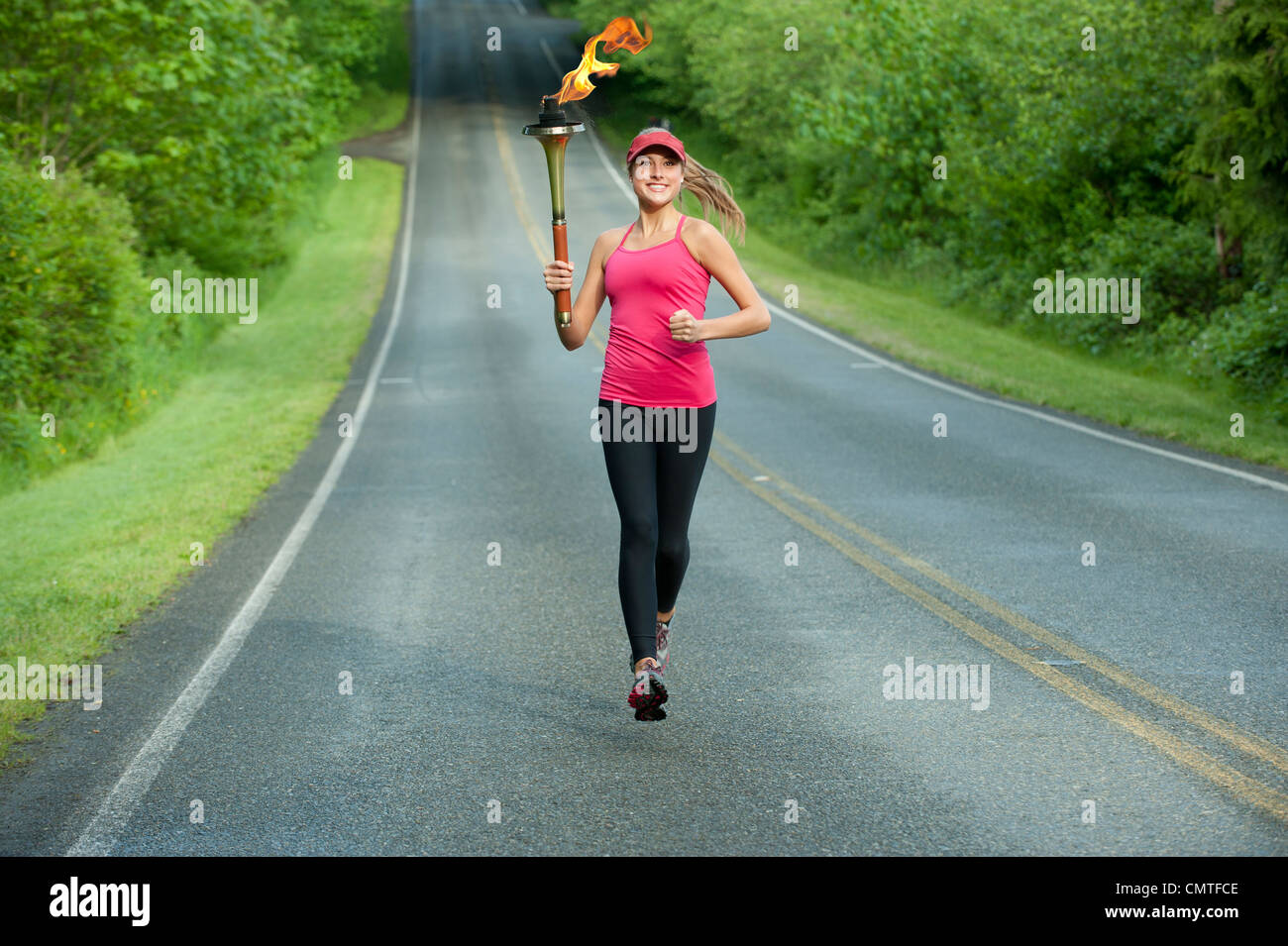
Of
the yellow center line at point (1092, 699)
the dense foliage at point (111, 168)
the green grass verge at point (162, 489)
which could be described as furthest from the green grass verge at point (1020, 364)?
the dense foliage at point (111, 168)

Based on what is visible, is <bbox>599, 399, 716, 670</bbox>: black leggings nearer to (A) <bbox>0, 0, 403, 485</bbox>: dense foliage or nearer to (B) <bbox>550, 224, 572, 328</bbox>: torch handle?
(B) <bbox>550, 224, 572, 328</bbox>: torch handle

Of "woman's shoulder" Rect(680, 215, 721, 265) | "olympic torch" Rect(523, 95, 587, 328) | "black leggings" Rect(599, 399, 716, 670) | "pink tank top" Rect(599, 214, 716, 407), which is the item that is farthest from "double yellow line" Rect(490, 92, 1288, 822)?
"olympic torch" Rect(523, 95, 587, 328)

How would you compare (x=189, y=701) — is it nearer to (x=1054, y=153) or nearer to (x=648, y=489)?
(x=648, y=489)

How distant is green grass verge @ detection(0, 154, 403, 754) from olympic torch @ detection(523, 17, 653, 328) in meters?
3.33

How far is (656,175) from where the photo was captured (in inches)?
215

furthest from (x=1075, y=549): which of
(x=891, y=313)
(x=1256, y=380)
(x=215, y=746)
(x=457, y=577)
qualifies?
(x=891, y=313)

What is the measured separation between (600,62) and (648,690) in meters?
2.61

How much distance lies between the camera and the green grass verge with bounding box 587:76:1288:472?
14.0 m

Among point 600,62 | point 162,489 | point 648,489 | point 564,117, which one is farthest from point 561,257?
point 162,489

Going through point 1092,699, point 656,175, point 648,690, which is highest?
point 656,175

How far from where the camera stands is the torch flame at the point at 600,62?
5371 mm

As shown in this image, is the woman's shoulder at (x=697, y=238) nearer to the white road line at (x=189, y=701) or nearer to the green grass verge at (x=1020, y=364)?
the green grass verge at (x=1020, y=364)

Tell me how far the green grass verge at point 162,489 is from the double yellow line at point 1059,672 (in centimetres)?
466

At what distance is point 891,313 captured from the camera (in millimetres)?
26078
